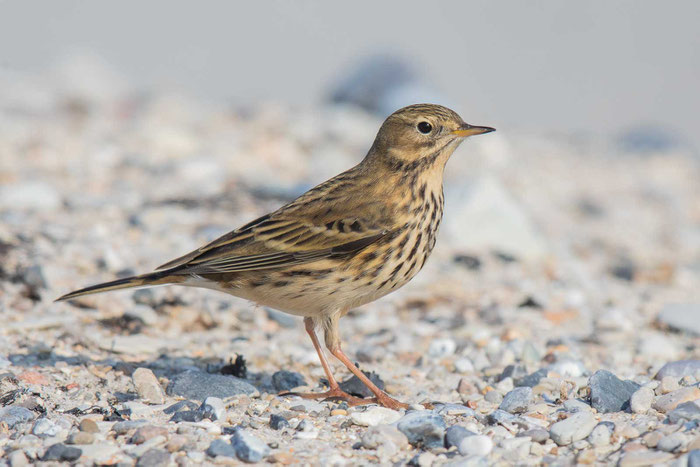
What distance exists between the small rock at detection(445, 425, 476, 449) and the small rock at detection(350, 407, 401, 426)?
43cm

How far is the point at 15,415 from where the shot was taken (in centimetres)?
456

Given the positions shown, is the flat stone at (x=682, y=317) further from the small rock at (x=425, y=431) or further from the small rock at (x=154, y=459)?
→ the small rock at (x=154, y=459)

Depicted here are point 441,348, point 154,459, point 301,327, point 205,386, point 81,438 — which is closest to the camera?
point 154,459

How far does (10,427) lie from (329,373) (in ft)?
6.08

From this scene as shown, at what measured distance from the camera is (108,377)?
544cm

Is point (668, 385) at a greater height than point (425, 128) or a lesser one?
lesser

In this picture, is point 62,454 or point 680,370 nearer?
point 62,454

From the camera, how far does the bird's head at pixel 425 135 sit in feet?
18.7

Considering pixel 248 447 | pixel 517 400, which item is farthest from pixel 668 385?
pixel 248 447

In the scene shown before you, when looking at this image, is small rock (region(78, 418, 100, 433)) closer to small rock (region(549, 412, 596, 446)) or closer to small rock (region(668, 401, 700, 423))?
small rock (region(549, 412, 596, 446))

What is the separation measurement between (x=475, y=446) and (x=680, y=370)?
1.86 metres

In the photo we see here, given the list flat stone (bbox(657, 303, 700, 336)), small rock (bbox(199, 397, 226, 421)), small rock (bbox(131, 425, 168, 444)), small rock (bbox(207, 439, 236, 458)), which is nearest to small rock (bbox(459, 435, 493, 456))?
small rock (bbox(207, 439, 236, 458))

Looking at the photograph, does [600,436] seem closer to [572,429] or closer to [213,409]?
[572,429]

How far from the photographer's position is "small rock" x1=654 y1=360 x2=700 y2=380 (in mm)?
5371
